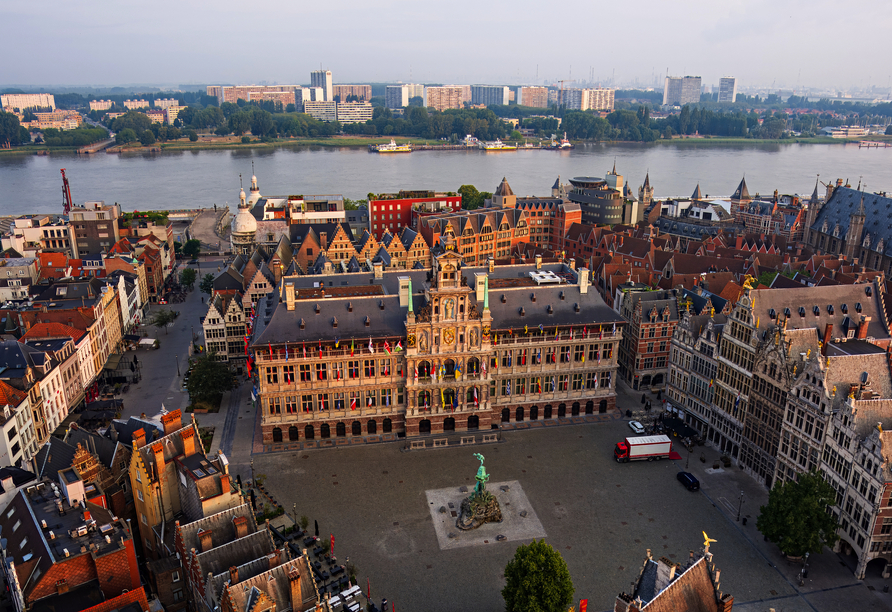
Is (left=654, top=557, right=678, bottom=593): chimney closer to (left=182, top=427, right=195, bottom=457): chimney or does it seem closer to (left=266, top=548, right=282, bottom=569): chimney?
(left=266, top=548, right=282, bottom=569): chimney

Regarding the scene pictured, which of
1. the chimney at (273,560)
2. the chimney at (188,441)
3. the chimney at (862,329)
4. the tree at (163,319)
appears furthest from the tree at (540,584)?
the tree at (163,319)

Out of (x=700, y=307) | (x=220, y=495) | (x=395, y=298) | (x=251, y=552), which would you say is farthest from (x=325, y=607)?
(x=700, y=307)

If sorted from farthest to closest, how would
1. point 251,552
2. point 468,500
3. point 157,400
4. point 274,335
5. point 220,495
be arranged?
point 157,400
point 274,335
point 468,500
point 220,495
point 251,552

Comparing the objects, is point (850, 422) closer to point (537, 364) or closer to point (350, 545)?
point (537, 364)

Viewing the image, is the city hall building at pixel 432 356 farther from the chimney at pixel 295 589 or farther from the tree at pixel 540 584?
the chimney at pixel 295 589

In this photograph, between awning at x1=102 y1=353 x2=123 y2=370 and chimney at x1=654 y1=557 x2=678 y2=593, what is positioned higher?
chimney at x1=654 y1=557 x2=678 y2=593

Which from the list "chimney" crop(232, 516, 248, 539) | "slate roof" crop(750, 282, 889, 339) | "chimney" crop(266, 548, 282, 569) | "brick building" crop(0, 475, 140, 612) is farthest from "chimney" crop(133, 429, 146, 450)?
"slate roof" crop(750, 282, 889, 339)

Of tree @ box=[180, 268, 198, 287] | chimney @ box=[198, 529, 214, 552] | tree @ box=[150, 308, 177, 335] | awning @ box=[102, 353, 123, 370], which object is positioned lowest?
awning @ box=[102, 353, 123, 370]
